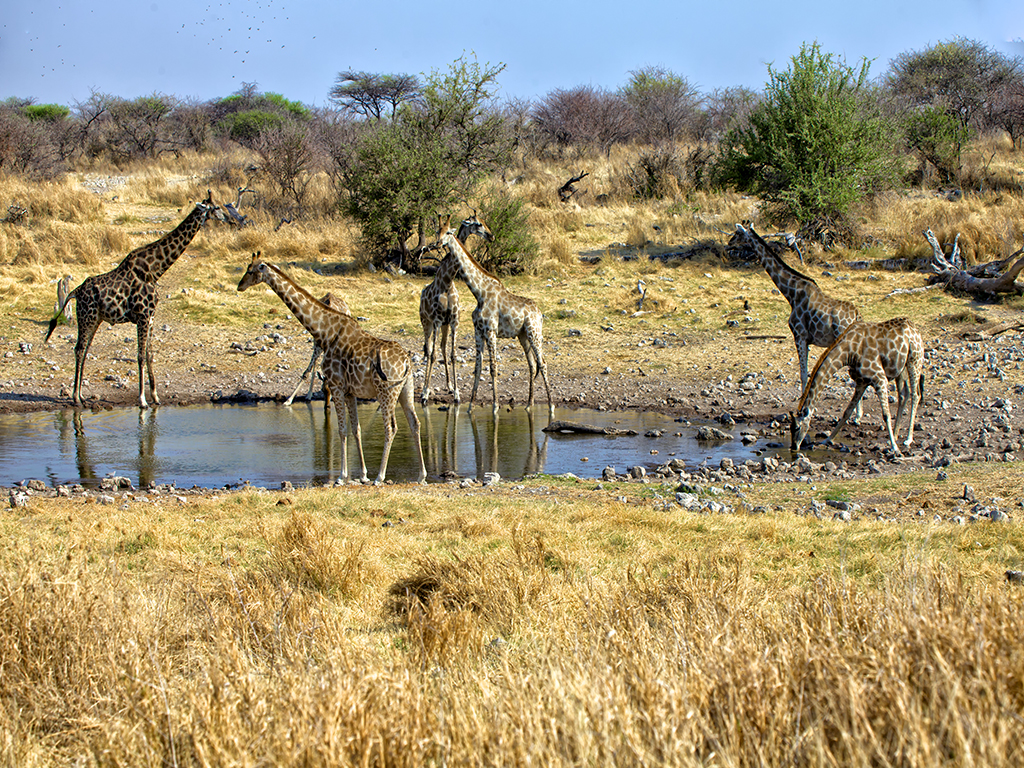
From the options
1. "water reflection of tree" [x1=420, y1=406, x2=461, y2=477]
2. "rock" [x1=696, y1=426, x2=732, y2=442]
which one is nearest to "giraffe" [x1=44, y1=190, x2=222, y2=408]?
"water reflection of tree" [x1=420, y1=406, x2=461, y2=477]

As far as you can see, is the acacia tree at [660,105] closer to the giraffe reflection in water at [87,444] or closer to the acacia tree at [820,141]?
the acacia tree at [820,141]

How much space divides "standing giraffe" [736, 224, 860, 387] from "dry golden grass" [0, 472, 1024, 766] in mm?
5667

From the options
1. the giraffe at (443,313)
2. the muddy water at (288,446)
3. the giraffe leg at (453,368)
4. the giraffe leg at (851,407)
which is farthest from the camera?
the giraffe at (443,313)

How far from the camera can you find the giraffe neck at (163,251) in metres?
14.3

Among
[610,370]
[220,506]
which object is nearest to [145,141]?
[610,370]

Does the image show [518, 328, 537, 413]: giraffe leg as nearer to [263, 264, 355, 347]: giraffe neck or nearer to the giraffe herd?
the giraffe herd

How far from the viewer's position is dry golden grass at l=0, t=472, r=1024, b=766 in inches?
112

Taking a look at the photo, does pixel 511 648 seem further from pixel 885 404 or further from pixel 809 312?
pixel 809 312

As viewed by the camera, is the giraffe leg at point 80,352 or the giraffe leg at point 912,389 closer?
the giraffe leg at point 912,389

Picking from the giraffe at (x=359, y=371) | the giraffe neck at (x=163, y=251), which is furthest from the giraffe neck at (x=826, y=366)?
the giraffe neck at (x=163, y=251)

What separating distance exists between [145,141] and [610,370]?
3302 cm

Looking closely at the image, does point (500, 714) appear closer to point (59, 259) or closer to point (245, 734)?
point (245, 734)

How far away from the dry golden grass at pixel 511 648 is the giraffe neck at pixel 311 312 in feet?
13.3

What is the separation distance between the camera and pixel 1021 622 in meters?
3.13
